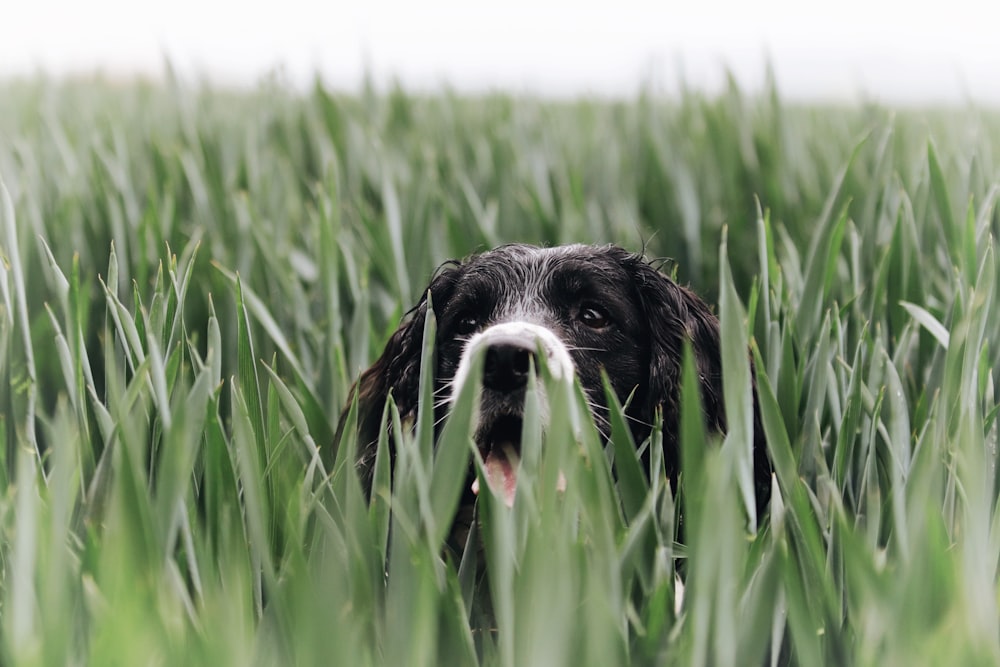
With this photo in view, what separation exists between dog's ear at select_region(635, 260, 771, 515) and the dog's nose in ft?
1.03

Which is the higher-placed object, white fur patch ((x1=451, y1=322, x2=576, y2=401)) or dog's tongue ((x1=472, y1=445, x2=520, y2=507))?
white fur patch ((x1=451, y1=322, x2=576, y2=401))

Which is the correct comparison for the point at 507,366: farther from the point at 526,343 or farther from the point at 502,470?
the point at 502,470

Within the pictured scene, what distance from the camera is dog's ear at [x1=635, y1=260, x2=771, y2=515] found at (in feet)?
4.56

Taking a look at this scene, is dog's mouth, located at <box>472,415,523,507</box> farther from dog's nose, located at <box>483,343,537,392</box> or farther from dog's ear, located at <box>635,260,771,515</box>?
dog's ear, located at <box>635,260,771,515</box>

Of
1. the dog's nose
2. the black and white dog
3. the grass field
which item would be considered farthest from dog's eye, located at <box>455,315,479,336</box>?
the dog's nose

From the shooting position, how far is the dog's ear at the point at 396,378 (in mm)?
1494

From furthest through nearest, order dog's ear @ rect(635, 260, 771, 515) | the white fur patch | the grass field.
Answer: dog's ear @ rect(635, 260, 771, 515), the white fur patch, the grass field

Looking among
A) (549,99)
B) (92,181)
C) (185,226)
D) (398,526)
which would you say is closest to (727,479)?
(398,526)

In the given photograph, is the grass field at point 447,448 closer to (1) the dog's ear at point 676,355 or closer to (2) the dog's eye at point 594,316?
(1) the dog's ear at point 676,355

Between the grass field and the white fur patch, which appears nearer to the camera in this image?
the grass field

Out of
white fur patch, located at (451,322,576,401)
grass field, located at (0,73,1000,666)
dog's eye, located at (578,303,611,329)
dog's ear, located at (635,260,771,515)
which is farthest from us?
dog's eye, located at (578,303,611,329)

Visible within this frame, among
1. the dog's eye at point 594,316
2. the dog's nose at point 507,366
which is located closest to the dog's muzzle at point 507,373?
the dog's nose at point 507,366

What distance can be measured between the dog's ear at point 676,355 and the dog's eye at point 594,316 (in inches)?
3.5

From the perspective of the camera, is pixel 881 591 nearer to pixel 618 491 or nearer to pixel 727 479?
pixel 727 479
